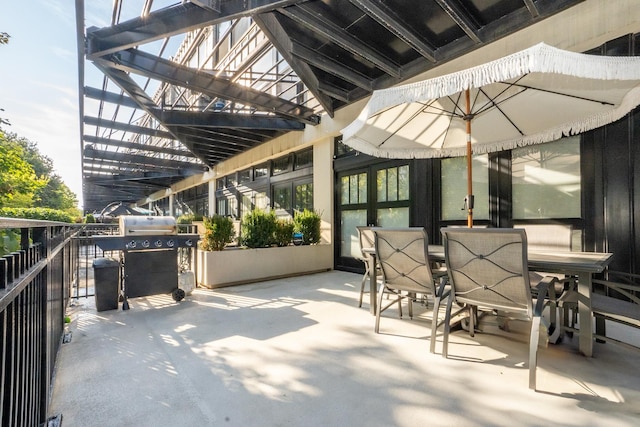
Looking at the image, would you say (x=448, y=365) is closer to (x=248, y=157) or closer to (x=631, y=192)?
(x=631, y=192)

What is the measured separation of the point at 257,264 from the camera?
5.27 metres

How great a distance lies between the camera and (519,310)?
80.4 inches

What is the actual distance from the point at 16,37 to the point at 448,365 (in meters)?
11.2

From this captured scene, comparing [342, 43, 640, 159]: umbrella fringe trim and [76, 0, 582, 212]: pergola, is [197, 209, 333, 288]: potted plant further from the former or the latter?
[342, 43, 640, 159]: umbrella fringe trim

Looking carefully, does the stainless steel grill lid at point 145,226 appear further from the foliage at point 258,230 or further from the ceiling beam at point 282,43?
the ceiling beam at point 282,43

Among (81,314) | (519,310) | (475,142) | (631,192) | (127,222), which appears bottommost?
(81,314)

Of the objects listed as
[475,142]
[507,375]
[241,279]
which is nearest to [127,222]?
[241,279]

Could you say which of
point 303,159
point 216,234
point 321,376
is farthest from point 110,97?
point 321,376

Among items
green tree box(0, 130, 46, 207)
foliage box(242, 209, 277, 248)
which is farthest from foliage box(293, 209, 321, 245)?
green tree box(0, 130, 46, 207)

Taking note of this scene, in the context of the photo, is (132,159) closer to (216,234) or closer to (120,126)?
(120,126)

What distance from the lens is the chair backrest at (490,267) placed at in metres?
1.96

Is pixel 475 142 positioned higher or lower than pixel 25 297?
higher

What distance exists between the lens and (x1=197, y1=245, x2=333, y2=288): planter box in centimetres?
477

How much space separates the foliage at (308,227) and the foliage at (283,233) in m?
0.38
